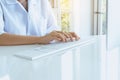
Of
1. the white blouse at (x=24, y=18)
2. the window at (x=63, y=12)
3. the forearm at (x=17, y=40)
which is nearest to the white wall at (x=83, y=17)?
the window at (x=63, y=12)

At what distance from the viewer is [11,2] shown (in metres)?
0.98

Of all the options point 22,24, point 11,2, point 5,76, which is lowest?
point 5,76

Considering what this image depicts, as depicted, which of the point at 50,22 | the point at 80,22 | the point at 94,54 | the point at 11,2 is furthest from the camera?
the point at 80,22

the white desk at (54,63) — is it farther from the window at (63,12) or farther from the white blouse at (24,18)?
the window at (63,12)

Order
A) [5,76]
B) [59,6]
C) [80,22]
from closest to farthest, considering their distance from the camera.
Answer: [5,76], [59,6], [80,22]

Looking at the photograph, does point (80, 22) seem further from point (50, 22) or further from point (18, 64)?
point (18, 64)

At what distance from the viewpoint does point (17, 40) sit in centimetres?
82

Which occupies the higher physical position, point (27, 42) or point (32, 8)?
point (32, 8)

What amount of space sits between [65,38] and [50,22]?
1.34ft

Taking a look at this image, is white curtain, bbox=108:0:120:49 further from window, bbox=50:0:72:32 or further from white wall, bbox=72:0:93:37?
window, bbox=50:0:72:32

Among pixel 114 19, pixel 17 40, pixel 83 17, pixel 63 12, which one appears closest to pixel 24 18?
pixel 17 40

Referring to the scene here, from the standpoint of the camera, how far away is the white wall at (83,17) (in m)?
3.36

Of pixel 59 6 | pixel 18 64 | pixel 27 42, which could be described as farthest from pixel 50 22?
pixel 59 6

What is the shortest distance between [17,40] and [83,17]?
2.75 m
